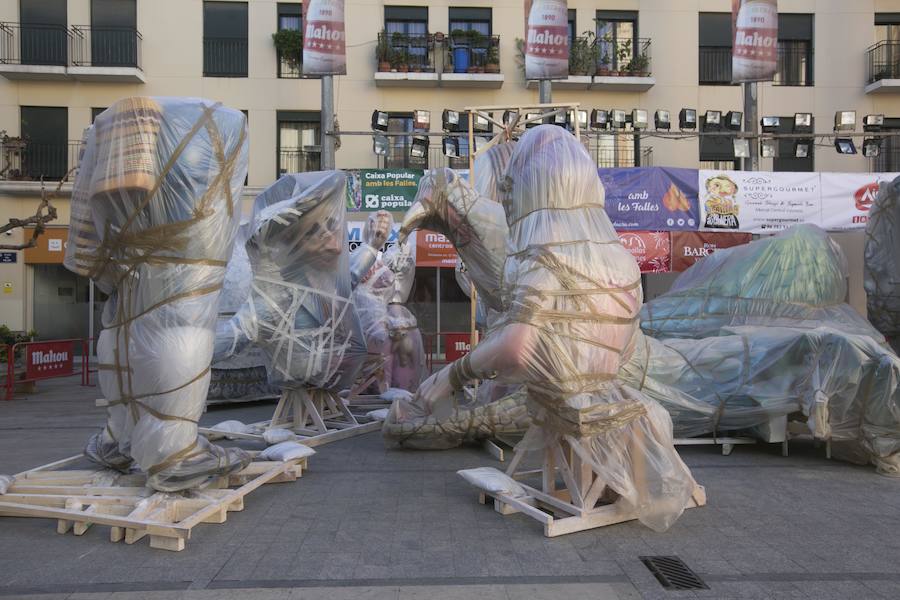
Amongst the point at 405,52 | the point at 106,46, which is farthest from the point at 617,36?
the point at 106,46

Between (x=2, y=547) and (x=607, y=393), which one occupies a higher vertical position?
(x=607, y=393)

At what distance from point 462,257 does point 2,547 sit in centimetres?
448

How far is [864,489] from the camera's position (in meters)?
5.04

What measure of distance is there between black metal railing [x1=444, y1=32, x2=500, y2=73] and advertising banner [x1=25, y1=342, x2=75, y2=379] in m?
10.3

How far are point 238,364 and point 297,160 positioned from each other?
8492 millimetres

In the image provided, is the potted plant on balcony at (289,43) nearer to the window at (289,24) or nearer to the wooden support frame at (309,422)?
the window at (289,24)

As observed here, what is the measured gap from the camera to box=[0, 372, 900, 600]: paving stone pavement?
322 centimetres

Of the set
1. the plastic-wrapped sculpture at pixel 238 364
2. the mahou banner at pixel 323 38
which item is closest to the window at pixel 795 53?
the mahou banner at pixel 323 38

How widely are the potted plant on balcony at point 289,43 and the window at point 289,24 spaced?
12cm

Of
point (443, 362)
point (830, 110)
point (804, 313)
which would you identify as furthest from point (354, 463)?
point (830, 110)

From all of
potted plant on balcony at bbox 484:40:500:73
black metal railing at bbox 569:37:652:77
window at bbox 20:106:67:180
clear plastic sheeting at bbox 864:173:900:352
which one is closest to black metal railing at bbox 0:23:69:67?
window at bbox 20:106:67:180

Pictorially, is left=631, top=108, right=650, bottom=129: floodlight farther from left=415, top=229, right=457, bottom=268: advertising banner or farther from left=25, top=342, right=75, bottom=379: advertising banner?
left=25, top=342, right=75, bottom=379: advertising banner

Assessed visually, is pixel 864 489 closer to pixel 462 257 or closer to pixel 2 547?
pixel 462 257

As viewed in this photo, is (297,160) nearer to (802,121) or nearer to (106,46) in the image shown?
(106,46)
